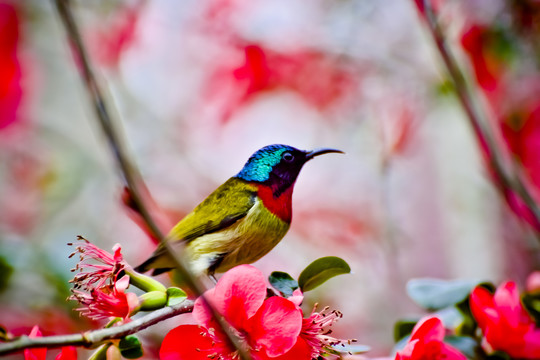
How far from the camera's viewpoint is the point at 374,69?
5.96 ft

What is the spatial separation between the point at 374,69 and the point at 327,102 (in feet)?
0.96

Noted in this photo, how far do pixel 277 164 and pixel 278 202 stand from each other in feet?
0.11

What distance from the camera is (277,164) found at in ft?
1.66

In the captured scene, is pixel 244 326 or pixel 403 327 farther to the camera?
pixel 403 327

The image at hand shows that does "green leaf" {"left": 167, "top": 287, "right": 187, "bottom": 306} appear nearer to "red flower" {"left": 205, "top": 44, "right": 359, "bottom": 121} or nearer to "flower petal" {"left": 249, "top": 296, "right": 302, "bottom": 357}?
"flower petal" {"left": 249, "top": 296, "right": 302, "bottom": 357}

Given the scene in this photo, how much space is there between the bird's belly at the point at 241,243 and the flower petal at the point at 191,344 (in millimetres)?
58

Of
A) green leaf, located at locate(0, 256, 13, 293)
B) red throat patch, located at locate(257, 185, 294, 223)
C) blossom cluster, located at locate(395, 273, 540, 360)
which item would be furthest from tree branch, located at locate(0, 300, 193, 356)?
green leaf, located at locate(0, 256, 13, 293)

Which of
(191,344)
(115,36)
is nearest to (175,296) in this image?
(191,344)

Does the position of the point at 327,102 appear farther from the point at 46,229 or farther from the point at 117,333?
the point at 117,333

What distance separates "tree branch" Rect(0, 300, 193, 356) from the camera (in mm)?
336

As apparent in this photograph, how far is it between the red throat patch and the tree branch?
0.11m

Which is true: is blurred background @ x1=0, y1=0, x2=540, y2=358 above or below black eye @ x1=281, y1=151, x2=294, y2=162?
above

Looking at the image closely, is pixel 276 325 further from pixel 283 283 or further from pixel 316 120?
pixel 316 120

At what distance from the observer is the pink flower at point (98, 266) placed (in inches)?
18.4
